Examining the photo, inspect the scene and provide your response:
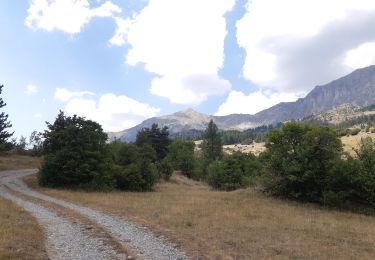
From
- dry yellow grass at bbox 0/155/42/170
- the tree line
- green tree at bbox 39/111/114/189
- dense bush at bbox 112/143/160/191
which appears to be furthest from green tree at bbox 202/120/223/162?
green tree at bbox 39/111/114/189

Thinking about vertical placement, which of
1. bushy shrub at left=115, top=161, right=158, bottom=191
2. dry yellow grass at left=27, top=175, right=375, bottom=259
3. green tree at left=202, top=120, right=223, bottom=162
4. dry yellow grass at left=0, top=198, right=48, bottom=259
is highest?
green tree at left=202, top=120, right=223, bottom=162

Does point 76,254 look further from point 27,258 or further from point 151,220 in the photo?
point 151,220

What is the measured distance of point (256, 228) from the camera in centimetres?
2375

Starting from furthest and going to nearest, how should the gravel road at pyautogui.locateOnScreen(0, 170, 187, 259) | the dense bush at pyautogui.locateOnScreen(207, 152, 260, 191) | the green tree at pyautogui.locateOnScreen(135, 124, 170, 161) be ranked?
the green tree at pyautogui.locateOnScreen(135, 124, 170, 161) → the dense bush at pyautogui.locateOnScreen(207, 152, 260, 191) → the gravel road at pyautogui.locateOnScreen(0, 170, 187, 259)

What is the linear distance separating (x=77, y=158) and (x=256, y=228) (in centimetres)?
2863

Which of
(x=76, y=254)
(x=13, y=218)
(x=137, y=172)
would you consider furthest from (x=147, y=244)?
(x=137, y=172)

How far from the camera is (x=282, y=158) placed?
40.6m

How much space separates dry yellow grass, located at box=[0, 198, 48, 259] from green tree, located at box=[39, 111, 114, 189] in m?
21.3

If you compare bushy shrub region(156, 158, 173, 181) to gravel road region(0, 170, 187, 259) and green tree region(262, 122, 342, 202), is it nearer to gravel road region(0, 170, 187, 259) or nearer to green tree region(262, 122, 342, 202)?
Answer: green tree region(262, 122, 342, 202)

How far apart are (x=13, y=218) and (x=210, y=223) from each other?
1105 cm

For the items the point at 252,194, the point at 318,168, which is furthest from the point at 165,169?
the point at 318,168

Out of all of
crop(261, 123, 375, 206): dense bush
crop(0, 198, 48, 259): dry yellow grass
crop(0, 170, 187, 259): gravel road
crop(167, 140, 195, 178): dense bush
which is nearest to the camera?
crop(0, 198, 48, 259): dry yellow grass

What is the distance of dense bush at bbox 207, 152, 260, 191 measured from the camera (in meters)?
67.2

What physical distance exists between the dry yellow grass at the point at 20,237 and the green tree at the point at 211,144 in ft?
261
